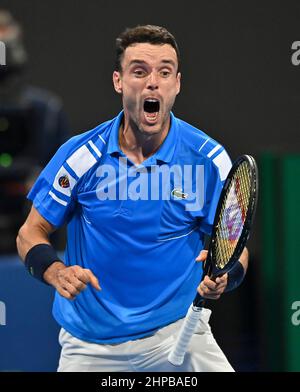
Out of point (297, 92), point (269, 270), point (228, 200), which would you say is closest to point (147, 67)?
point (228, 200)

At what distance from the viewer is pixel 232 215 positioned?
3006 mm

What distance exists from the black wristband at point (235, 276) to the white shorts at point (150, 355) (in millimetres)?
190

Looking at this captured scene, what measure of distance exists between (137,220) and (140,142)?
0.25 meters

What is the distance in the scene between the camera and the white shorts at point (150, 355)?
10.4 feet

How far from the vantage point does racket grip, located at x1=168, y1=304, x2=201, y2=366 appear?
2998mm

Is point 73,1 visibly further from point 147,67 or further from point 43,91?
point 147,67

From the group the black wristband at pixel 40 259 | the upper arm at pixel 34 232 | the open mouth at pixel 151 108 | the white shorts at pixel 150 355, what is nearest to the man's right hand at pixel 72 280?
the black wristband at pixel 40 259

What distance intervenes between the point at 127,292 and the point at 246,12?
1.77m

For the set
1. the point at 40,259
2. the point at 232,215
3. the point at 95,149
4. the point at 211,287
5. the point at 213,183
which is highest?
the point at 95,149

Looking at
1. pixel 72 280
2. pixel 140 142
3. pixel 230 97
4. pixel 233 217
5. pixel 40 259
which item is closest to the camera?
pixel 72 280

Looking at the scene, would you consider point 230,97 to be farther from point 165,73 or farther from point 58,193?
point 58,193

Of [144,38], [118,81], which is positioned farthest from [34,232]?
[144,38]

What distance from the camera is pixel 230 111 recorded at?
4.84 metres

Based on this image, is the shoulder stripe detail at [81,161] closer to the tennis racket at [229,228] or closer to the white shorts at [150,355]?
the tennis racket at [229,228]
